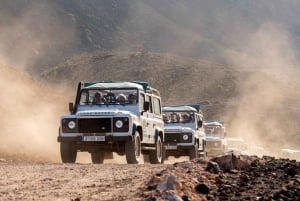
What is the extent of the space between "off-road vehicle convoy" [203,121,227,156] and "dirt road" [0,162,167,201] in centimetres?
1753

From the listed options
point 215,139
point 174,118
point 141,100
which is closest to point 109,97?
point 141,100

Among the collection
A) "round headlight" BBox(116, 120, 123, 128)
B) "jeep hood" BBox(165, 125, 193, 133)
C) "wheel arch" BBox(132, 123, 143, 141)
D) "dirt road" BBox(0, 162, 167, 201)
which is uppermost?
"jeep hood" BBox(165, 125, 193, 133)

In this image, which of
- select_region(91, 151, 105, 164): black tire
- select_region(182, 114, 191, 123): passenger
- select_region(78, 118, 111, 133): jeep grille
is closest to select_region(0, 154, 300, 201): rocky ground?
select_region(78, 118, 111, 133): jeep grille

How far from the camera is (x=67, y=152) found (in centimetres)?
1523

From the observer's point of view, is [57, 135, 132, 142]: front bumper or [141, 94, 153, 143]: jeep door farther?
[141, 94, 153, 143]: jeep door

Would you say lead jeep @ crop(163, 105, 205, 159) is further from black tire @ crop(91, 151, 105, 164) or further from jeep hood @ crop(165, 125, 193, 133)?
black tire @ crop(91, 151, 105, 164)

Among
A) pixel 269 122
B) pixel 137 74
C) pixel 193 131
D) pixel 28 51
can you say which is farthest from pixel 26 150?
pixel 28 51

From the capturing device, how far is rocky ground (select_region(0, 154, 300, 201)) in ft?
23.5

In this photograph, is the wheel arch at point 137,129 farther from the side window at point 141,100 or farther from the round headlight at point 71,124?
the round headlight at point 71,124

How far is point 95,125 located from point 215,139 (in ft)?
46.9

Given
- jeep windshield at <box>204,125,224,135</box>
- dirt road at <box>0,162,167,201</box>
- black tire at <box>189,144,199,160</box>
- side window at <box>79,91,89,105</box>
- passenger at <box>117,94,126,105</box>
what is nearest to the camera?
dirt road at <box>0,162,167,201</box>

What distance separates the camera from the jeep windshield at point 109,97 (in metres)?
16.4

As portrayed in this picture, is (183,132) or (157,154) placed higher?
(183,132)

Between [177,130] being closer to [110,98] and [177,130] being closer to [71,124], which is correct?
[110,98]
